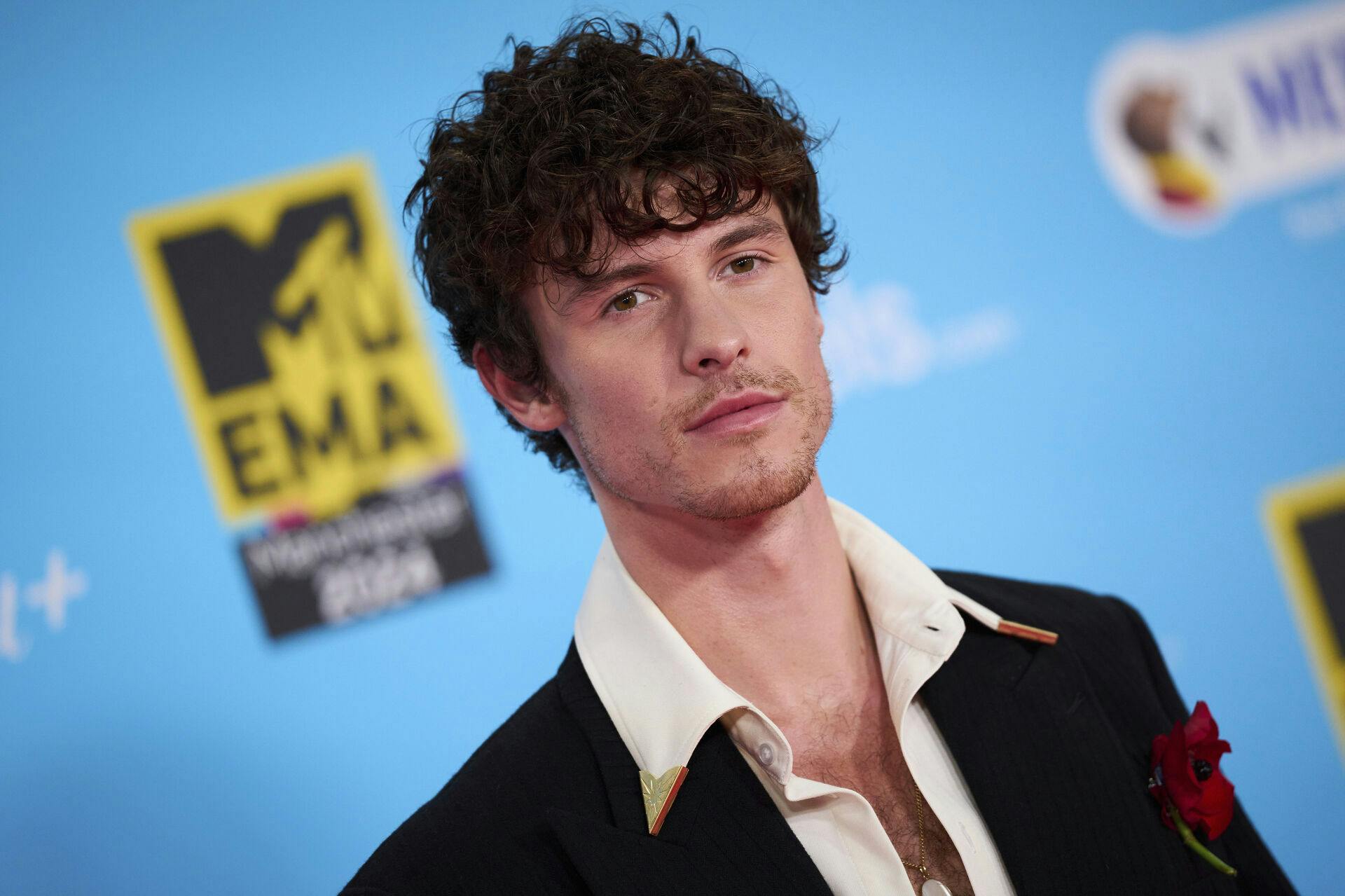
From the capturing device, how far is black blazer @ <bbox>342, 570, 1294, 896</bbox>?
4.82 feet

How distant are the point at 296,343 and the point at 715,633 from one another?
47.5 inches

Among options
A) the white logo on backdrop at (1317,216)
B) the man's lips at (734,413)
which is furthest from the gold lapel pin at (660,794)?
the white logo on backdrop at (1317,216)

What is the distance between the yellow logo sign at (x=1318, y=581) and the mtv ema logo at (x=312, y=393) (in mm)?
2070

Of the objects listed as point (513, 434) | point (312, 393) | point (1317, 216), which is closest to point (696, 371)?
point (513, 434)

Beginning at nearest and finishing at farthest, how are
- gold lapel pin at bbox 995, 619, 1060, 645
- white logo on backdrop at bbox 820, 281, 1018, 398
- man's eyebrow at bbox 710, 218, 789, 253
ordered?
man's eyebrow at bbox 710, 218, 789, 253 → gold lapel pin at bbox 995, 619, 1060, 645 → white logo on backdrop at bbox 820, 281, 1018, 398

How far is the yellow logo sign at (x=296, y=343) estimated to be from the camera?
237cm

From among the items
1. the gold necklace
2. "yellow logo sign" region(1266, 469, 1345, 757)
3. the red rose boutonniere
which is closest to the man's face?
the gold necklace

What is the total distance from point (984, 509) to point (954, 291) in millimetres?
533

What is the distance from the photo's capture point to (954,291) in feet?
9.59

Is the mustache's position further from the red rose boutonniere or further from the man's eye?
the red rose boutonniere

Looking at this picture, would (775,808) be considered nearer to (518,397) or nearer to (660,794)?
(660,794)

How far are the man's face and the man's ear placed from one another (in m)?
0.08

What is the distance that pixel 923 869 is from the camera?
5.06 ft

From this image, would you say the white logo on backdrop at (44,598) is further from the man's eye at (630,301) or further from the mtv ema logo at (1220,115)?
the mtv ema logo at (1220,115)
